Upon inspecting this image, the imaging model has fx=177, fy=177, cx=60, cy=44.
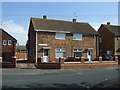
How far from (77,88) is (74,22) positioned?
2422 centimetres

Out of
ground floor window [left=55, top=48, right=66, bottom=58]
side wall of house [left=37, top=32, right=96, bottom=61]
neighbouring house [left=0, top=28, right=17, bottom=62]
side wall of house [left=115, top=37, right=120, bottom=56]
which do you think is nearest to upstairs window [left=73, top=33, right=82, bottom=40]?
side wall of house [left=37, top=32, right=96, bottom=61]

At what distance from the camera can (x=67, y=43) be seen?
2836cm

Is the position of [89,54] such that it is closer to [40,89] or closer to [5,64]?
[5,64]

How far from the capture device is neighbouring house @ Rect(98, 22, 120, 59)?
3362 centimetres

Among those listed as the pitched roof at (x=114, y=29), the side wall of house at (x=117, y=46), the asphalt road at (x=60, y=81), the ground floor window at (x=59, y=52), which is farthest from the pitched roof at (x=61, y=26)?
the asphalt road at (x=60, y=81)

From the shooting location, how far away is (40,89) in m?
9.33

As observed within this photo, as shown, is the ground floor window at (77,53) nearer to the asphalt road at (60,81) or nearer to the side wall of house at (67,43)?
the side wall of house at (67,43)

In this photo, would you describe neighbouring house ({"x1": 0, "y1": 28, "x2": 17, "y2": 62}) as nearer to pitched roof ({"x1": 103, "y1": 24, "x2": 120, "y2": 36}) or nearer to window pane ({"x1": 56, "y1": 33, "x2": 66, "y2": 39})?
window pane ({"x1": 56, "y1": 33, "x2": 66, "y2": 39})

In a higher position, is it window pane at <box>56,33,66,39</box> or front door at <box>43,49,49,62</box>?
window pane at <box>56,33,66,39</box>

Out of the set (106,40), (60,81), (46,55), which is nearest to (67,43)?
(46,55)

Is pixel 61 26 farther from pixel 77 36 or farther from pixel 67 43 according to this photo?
pixel 67 43

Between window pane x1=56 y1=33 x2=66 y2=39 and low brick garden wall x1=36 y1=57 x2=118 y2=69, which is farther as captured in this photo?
window pane x1=56 y1=33 x2=66 y2=39

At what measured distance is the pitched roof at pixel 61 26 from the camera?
28.1 m

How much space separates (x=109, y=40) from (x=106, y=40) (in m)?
1.14
